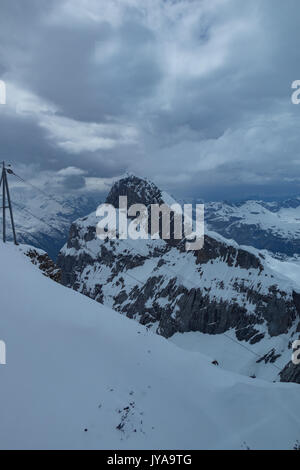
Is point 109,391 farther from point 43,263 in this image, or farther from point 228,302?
point 228,302

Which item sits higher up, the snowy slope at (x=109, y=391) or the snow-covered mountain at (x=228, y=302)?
the snowy slope at (x=109, y=391)

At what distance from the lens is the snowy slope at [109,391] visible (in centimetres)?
827

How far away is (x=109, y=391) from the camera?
10305 mm

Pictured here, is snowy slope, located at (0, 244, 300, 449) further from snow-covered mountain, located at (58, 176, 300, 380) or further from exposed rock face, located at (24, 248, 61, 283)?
snow-covered mountain, located at (58, 176, 300, 380)

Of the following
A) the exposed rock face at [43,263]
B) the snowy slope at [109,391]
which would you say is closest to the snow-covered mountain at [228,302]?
the exposed rock face at [43,263]

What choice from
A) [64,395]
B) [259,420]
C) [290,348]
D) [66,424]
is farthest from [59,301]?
[290,348]

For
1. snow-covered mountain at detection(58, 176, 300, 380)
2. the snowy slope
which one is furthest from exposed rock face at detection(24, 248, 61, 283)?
snow-covered mountain at detection(58, 176, 300, 380)

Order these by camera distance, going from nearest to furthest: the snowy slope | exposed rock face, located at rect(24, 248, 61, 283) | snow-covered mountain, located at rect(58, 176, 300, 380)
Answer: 1. the snowy slope
2. exposed rock face, located at rect(24, 248, 61, 283)
3. snow-covered mountain, located at rect(58, 176, 300, 380)

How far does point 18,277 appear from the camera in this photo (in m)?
16.5

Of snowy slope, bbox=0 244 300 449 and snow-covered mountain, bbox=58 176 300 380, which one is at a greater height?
snowy slope, bbox=0 244 300 449

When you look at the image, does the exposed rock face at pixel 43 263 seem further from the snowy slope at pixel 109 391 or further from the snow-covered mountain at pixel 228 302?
the snow-covered mountain at pixel 228 302

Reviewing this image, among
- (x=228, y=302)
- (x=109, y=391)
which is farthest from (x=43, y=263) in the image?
(x=228, y=302)

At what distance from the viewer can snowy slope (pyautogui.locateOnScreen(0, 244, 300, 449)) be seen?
8.27 metres

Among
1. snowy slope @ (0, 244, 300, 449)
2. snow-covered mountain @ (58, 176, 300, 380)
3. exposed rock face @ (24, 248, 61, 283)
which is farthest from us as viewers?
snow-covered mountain @ (58, 176, 300, 380)
